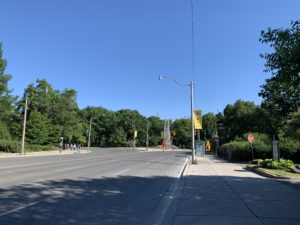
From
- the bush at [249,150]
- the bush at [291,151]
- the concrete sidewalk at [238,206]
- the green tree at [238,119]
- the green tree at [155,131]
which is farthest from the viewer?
the green tree at [155,131]

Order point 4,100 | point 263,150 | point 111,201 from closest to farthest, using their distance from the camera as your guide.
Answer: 1. point 111,201
2. point 263,150
3. point 4,100

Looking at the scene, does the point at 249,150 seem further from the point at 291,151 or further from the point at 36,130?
the point at 36,130

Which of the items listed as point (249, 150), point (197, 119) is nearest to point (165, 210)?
point (197, 119)

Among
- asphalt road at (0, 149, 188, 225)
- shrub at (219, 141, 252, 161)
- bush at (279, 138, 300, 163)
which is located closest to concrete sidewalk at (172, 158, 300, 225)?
asphalt road at (0, 149, 188, 225)

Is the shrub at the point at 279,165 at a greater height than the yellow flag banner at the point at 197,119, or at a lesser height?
lesser

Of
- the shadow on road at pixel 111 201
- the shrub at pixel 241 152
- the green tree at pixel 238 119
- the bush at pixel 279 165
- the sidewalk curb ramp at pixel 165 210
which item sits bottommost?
the sidewalk curb ramp at pixel 165 210

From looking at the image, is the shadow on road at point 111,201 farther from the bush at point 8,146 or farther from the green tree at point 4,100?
the green tree at point 4,100

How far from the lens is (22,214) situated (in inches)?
318

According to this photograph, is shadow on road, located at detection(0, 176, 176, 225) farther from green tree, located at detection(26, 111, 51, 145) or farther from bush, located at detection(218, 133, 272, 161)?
green tree, located at detection(26, 111, 51, 145)

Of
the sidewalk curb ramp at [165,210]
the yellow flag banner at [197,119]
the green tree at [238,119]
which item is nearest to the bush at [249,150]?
the yellow flag banner at [197,119]

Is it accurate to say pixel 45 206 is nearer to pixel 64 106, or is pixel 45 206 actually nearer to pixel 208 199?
pixel 208 199

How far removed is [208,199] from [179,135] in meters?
130

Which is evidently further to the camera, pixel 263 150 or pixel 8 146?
pixel 8 146

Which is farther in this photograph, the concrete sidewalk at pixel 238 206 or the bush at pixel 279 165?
the bush at pixel 279 165
